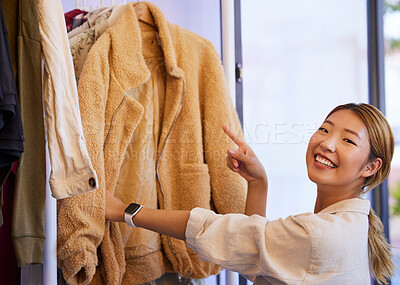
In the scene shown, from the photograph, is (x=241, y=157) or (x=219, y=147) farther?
→ (x=219, y=147)

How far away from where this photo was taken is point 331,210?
1.08 meters

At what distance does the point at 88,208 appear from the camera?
1119 millimetres

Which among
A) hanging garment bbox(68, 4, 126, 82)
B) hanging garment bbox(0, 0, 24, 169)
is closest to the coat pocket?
hanging garment bbox(68, 4, 126, 82)

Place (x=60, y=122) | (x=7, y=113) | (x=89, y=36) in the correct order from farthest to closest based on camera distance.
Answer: (x=89, y=36), (x=60, y=122), (x=7, y=113)

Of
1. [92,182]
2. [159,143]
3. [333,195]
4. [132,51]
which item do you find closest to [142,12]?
[132,51]

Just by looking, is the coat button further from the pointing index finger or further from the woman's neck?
the woman's neck

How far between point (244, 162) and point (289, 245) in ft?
1.14

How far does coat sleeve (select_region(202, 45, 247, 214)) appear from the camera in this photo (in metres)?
1.35

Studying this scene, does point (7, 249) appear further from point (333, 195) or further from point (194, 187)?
point (333, 195)

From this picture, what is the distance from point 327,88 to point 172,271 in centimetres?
132

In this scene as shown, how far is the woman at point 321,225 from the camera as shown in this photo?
952mm

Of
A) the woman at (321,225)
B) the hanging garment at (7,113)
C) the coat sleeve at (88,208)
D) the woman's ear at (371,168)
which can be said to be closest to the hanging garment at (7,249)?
the coat sleeve at (88,208)

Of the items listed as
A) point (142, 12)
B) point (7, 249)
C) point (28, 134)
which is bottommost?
point (7, 249)

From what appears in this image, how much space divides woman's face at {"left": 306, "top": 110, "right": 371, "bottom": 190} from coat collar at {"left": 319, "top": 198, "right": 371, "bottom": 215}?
58 mm
